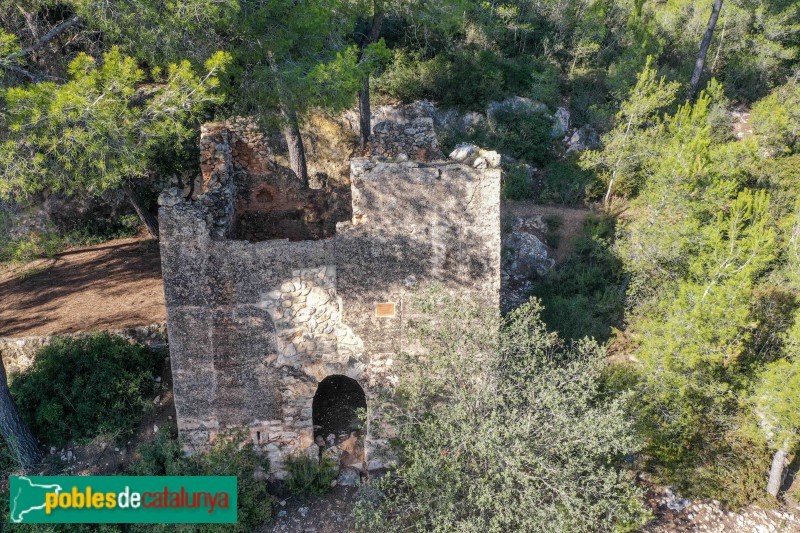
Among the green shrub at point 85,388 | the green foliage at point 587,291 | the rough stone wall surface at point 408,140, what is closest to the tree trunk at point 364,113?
the rough stone wall surface at point 408,140

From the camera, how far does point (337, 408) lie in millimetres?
9469

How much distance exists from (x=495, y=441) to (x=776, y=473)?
5384 millimetres

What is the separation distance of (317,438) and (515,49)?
20478 mm

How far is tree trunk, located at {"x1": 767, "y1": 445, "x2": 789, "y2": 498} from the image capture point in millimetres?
8404

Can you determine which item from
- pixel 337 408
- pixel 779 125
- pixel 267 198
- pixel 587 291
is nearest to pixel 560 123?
pixel 779 125

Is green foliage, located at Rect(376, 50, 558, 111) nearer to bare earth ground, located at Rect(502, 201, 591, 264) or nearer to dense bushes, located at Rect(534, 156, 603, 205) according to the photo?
dense bushes, located at Rect(534, 156, 603, 205)

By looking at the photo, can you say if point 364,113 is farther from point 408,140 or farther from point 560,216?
point 560,216

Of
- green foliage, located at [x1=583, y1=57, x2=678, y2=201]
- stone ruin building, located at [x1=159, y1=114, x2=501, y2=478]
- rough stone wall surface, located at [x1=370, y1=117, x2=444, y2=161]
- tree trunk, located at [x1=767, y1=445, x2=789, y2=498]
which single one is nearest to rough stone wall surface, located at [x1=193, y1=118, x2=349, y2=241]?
rough stone wall surface, located at [x1=370, y1=117, x2=444, y2=161]

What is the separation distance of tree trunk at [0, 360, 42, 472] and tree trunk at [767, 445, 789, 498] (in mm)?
12138

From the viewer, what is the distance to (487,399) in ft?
22.4

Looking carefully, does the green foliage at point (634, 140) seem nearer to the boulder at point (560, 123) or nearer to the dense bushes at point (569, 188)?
the dense bushes at point (569, 188)

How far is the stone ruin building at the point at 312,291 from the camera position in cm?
701

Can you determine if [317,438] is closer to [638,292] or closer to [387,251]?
[387,251]

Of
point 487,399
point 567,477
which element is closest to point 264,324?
point 487,399
